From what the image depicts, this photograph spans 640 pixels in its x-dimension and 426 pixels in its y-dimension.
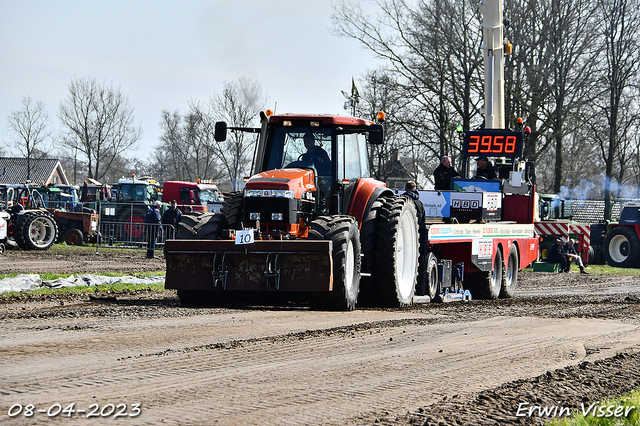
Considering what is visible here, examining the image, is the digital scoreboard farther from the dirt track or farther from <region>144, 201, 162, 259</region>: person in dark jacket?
<region>144, 201, 162, 259</region>: person in dark jacket

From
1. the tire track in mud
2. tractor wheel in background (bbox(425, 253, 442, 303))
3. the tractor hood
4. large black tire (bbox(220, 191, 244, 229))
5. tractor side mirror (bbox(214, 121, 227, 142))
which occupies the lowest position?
the tire track in mud

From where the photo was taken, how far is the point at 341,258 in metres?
9.60

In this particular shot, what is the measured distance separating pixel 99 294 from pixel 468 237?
6327 millimetres

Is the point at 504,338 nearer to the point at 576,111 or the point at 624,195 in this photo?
the point at 576,111

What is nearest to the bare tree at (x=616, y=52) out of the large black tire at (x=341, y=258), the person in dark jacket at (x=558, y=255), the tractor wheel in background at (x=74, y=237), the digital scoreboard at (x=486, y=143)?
the person in dark jacket at (x=558, y=255)

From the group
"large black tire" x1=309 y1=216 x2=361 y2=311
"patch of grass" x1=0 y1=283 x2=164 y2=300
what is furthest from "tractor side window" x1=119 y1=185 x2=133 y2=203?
"large black tire" x1=309 y1=216 x2=361 y2=311

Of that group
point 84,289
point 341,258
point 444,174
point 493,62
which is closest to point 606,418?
point 341,258

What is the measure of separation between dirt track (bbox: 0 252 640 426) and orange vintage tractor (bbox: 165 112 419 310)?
1.47 feet

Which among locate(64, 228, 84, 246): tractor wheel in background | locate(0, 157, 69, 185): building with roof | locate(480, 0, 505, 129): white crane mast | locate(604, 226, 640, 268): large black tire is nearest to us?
locate(480, 0, 505, 129): white crane mast

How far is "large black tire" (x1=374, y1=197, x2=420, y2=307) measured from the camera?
10.8m

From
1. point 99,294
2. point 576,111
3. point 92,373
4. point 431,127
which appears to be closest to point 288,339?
point 92,373

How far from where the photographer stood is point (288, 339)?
7.27 metres

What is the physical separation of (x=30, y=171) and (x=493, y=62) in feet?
173

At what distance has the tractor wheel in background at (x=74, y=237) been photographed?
27.5 m
